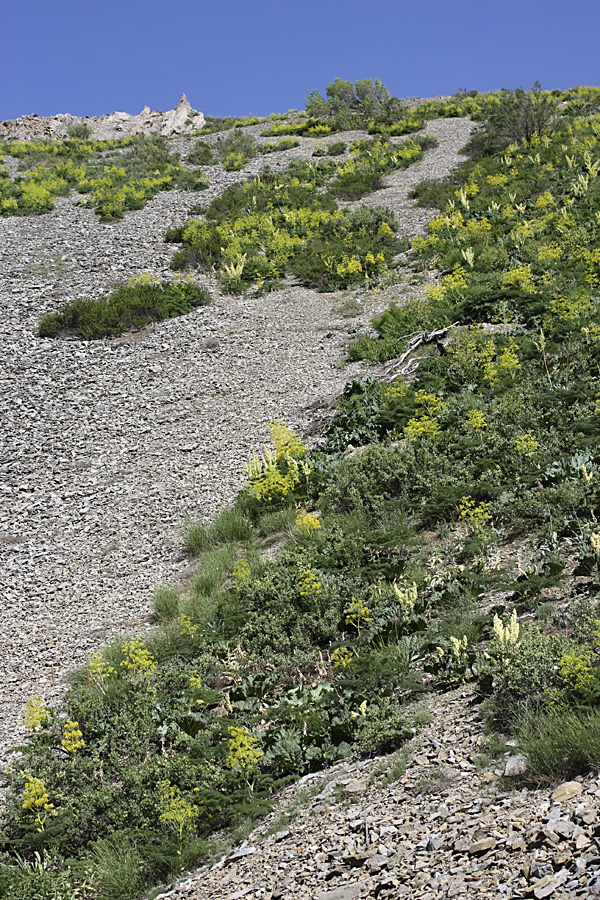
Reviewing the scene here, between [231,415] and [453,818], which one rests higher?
[231,415]

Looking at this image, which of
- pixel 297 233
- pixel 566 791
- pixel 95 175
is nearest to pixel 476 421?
pixel 566 791

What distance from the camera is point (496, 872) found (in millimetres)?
3482

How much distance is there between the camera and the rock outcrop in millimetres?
42625

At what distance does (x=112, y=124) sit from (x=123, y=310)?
111 ft

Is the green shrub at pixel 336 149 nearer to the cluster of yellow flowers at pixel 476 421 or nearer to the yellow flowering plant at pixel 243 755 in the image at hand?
the cluster of yellow flowers at pixel 476 421

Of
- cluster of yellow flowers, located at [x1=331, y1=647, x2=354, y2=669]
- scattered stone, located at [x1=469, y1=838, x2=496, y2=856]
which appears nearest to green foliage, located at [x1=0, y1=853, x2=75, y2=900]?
cluster of yellow flowers, located at [x1=331, y1=647, x2=354, y2=669]

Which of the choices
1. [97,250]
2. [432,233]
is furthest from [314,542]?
[97,250]

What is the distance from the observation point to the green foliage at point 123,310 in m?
17.7

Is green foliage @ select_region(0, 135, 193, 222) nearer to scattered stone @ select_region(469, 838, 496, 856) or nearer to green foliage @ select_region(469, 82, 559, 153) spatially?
green foliage @ select_region(469, 82, 559, 153)

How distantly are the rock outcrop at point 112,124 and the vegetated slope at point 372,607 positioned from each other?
123ft

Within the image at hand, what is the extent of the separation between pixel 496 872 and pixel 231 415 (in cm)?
1055

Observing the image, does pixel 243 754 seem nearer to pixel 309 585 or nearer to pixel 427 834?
pixel 427 834

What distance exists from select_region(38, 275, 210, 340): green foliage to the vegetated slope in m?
7.73

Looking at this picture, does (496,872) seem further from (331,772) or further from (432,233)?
(432,233)
